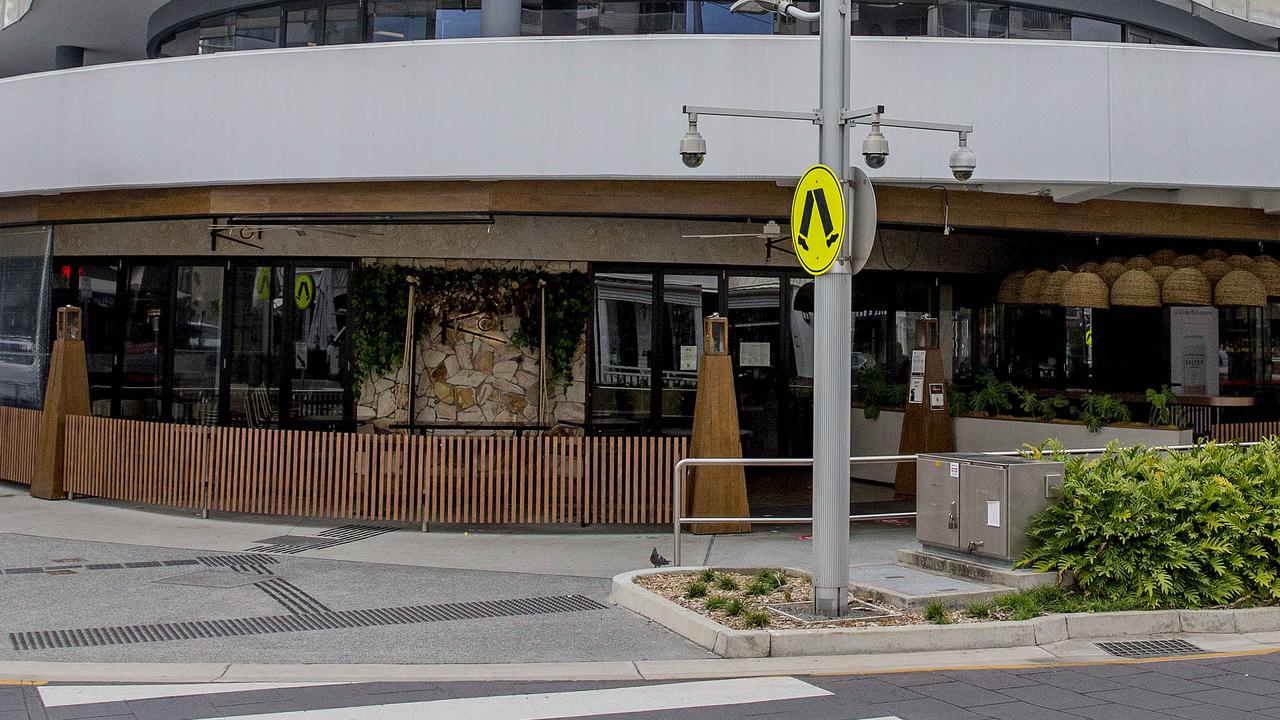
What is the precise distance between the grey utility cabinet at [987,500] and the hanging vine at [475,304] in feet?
20.6

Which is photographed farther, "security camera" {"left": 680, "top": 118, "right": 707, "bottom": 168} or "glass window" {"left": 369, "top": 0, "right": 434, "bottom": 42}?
"glass window" {"left": 369, "top": 0, "right": 434, "bottom": 42}

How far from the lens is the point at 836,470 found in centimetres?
805

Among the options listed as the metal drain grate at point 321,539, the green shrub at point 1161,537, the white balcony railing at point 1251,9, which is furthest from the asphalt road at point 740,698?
the white balcony railing at point 1251,9

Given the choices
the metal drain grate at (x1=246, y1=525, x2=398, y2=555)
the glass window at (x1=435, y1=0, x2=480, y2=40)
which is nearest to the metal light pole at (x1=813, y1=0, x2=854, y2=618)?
the metal drain grate at (x1=246, y1=525, x2=398, y2=555)

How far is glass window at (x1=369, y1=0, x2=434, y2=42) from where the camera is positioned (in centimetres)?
1572

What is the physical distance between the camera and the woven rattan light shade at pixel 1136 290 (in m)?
13.8

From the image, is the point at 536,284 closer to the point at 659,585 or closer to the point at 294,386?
the point at 294,386

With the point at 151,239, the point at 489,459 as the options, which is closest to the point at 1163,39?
the point at 489,459

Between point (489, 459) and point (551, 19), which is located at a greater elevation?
point (551, 19)

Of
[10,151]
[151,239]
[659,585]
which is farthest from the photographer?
[151,239]

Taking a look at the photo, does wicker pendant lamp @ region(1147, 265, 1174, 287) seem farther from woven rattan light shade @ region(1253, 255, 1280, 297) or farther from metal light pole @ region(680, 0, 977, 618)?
metal light pole @ region(680, 0, 977, 618)

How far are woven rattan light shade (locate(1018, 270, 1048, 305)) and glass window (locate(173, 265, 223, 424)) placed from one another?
1074 centimetres

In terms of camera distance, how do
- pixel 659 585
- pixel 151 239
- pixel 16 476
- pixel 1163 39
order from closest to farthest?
pixel 659 585 < pixel 16 476 < pixel 151 239 < pixel 1163 39

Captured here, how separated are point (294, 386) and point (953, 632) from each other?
1045 cm
